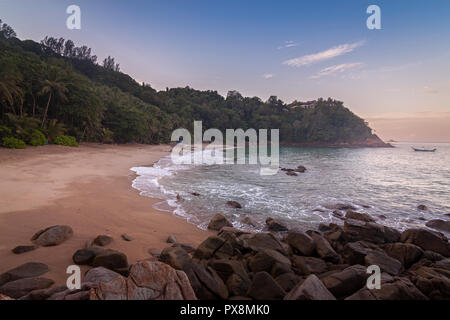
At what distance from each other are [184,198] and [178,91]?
448ft

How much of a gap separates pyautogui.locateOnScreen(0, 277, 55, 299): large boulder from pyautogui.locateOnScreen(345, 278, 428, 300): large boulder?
16.7 ft

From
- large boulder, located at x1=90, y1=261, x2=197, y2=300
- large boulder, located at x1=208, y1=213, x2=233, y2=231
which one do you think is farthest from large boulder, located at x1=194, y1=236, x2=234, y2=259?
large boulder, located at x1=208, y1=213, x2=233, y2=231

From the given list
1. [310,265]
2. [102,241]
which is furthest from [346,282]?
[102,241]

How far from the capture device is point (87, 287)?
10.3ft

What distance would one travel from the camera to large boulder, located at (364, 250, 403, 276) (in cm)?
487

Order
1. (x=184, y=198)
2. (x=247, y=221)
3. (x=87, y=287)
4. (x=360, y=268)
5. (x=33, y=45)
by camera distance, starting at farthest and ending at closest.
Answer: (x=33, y=45), (x=184, y=198), (x=247, y=221), (x=360, y=268), (x=87, y=287)

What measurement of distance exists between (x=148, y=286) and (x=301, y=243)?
450 cm

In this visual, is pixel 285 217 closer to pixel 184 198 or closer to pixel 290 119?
pixel 184 198

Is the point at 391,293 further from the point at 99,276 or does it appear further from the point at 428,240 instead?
the point at 428,240

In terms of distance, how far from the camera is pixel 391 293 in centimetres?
333

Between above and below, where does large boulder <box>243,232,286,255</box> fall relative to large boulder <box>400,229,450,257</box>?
above

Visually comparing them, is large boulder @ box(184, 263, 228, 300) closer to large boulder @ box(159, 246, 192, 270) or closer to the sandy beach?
large boulder @ box(159, 246, 192, 270)

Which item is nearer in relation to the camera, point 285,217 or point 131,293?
point 131,293
